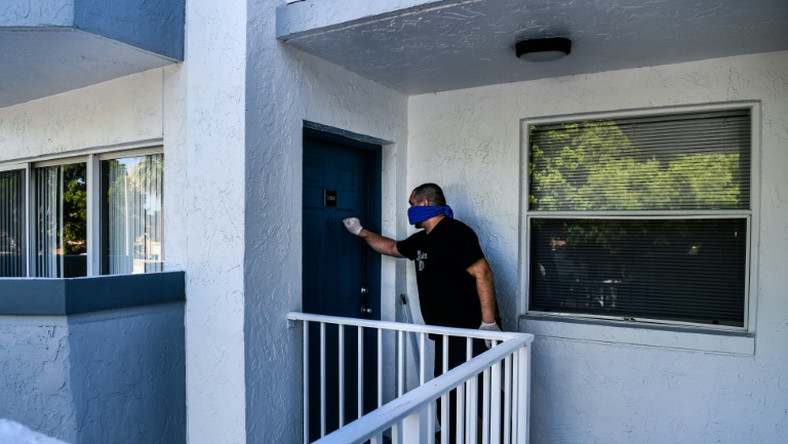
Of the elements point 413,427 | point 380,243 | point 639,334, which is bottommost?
point 639,334

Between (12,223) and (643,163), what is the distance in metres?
5.66

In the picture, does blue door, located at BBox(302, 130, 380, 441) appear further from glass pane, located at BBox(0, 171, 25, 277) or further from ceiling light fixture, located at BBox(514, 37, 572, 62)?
glass pane, located at BBox(0, 171, 25, 277)

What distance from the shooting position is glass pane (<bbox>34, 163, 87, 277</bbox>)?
15.3 feet

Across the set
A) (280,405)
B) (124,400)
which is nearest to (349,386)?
(280,405)

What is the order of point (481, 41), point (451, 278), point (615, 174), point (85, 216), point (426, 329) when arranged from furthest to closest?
point (85, 216), point (615, 174), point (451, 278), point (481, 41), point (426, 329)

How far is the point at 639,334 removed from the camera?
12.7ft

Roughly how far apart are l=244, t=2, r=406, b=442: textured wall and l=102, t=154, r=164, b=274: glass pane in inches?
44.7

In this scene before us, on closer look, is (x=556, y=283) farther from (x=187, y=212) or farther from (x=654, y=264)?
(x=187, y=212)


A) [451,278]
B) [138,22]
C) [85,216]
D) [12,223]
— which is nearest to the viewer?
[138,22]

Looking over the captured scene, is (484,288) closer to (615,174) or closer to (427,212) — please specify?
(427,212)

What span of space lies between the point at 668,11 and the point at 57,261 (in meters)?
5.00

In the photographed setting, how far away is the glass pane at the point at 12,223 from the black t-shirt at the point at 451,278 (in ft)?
12.8

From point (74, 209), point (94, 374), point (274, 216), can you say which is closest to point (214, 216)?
point (274, 216)

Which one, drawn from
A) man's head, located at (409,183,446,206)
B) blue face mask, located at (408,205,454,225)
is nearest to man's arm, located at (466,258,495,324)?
blue face mask, located at (408,205,454,225)
